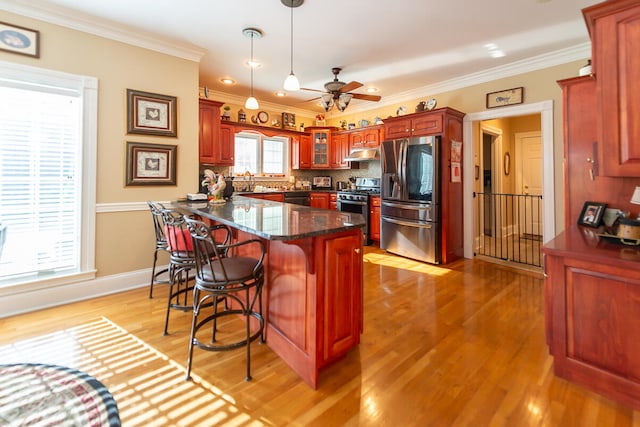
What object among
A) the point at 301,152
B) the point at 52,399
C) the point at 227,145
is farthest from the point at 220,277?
the point at 301,152

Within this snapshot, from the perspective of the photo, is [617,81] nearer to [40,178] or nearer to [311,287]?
[311,287]

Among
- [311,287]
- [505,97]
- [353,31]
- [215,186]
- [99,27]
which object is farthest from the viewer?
[505,97]

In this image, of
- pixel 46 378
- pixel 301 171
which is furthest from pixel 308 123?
pixel 46 378

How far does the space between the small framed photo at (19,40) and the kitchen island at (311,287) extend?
2.45 meters

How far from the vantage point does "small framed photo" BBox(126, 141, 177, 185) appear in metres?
3.26

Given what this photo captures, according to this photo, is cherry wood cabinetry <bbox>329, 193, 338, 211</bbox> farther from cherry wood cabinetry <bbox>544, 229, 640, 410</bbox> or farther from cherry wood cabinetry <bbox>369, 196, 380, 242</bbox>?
cherry wood cabinetry <bbox>544, 229, 640, 410</bbox>

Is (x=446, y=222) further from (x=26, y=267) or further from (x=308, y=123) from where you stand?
(x=26, y=267)

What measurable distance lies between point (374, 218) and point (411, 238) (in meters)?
1.01

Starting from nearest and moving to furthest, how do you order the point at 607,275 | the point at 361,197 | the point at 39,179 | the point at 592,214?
1. the point at 607,275
2. the point at 592,214
3. the point at 39,179
4. the point at 361,197

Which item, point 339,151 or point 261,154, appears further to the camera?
point 339,151

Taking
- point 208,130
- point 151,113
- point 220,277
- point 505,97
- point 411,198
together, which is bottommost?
point 220,277

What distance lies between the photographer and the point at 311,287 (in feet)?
5.55

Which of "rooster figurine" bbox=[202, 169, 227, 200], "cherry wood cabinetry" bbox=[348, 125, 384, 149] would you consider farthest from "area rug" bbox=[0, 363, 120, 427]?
"cherry wood cabinetry" bbox=[348, 125, 384, 149]

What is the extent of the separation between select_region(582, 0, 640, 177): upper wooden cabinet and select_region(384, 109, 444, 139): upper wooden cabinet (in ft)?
8.26
